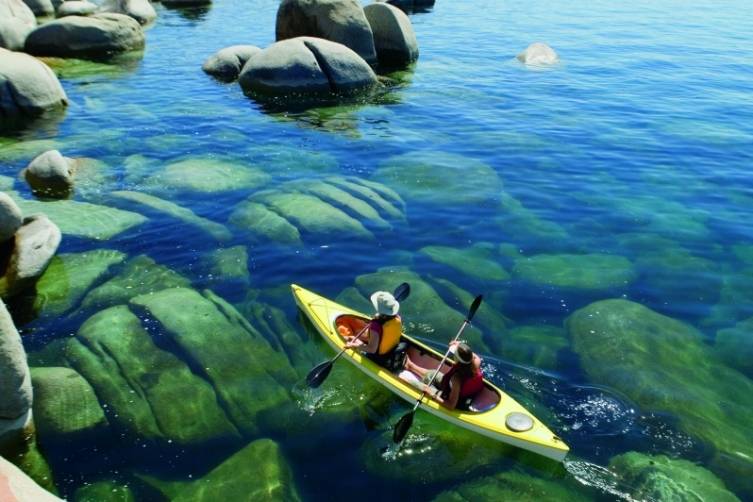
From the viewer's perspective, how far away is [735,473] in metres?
10.4

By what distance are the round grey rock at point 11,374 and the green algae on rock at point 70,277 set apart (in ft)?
11.9

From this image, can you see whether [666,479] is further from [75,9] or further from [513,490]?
[75,9]

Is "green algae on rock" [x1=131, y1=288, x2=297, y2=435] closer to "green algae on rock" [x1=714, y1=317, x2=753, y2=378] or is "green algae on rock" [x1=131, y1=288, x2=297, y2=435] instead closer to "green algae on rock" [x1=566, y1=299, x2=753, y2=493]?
"green algae on rock" [x1=566, y1=299, x2=753, y2=493]

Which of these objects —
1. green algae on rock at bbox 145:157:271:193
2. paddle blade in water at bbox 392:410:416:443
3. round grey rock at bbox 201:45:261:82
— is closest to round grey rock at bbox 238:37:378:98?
round grey rock at bbox 201:45:261:82

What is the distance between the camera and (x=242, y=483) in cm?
983

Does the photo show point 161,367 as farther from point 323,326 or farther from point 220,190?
point 220,190

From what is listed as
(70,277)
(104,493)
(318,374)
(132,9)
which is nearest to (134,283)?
(70,277)

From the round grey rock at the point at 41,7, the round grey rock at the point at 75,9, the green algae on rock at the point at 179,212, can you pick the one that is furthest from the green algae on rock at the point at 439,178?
the round grey rock at the point at 41,7

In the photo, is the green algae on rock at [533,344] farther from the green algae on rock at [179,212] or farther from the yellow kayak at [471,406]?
the green algae on rock at [179,212]

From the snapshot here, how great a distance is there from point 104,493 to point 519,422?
633 cm

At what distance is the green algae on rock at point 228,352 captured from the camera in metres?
11.4

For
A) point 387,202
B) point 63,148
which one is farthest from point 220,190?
point 63,148

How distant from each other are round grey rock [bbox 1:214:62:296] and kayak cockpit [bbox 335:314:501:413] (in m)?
6.65

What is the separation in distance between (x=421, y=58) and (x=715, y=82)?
14.6 m
